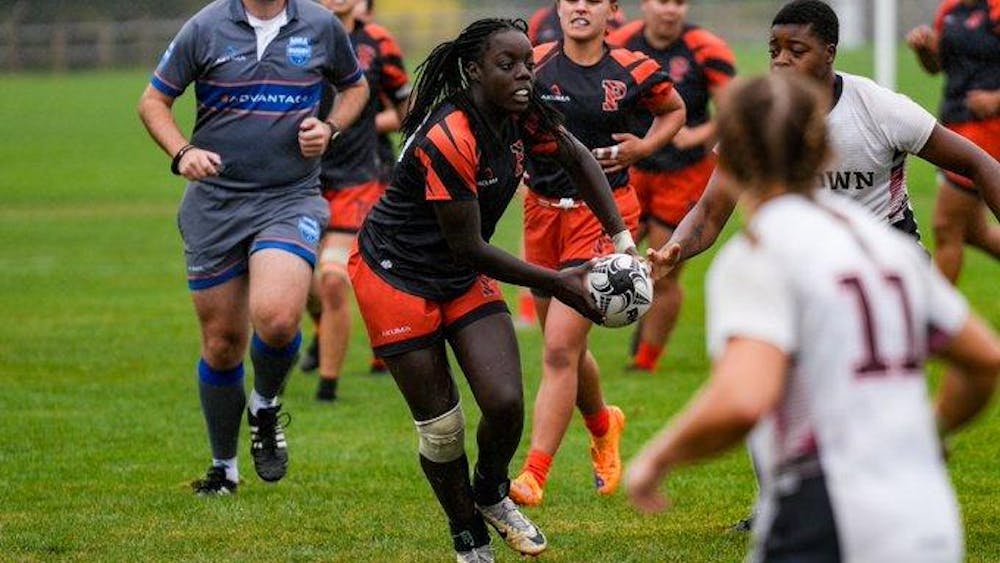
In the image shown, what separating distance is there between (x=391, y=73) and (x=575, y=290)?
6315mm

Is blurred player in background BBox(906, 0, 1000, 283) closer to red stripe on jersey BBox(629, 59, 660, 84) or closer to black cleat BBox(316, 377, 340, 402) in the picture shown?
red stripe on jersey BBox(629, 59, 660, 84)

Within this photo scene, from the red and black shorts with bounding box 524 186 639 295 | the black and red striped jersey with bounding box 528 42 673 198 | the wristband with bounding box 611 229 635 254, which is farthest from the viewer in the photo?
the black and red striped jersey with bounding box 528 42 673 198

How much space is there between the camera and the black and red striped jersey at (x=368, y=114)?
11711 millimetres

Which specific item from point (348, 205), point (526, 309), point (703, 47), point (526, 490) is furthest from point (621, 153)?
point (526, 309)

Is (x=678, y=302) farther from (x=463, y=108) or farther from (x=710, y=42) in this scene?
(x=463, y=108)

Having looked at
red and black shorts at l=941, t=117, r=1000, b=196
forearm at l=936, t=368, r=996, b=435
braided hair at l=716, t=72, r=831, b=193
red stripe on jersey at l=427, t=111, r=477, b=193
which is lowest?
red and black shorts at l=941, t=117, r=1000, b=196

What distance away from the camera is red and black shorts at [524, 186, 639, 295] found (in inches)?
326

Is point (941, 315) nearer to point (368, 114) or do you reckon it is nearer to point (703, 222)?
point (703, 222)

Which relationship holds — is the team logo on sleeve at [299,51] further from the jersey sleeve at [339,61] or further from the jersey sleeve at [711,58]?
the jersey sleeve at [711,58]

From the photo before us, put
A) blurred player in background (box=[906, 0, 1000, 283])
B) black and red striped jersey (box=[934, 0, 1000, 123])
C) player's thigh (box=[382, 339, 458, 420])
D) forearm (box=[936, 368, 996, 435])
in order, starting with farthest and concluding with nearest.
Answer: black and red striped jersey (box=[934, 0, 1000, 123]) < blurred player in background (box=[906, 0, 1000, 283]) < player's thigh (box=[382, 339, 458, 420]) < forearm (box=[936, 368, 996, 435])

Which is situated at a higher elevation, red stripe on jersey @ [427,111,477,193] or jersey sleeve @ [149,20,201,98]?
red stripe on jersey @ [427,111,477,193]

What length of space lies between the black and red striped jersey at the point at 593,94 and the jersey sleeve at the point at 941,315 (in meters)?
4.48

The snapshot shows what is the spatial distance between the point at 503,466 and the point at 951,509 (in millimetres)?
3062

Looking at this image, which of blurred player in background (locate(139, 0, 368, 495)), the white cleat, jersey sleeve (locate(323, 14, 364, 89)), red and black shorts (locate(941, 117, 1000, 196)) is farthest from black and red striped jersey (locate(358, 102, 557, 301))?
red and black shorts (locate(941, 117, 1000, 196))
